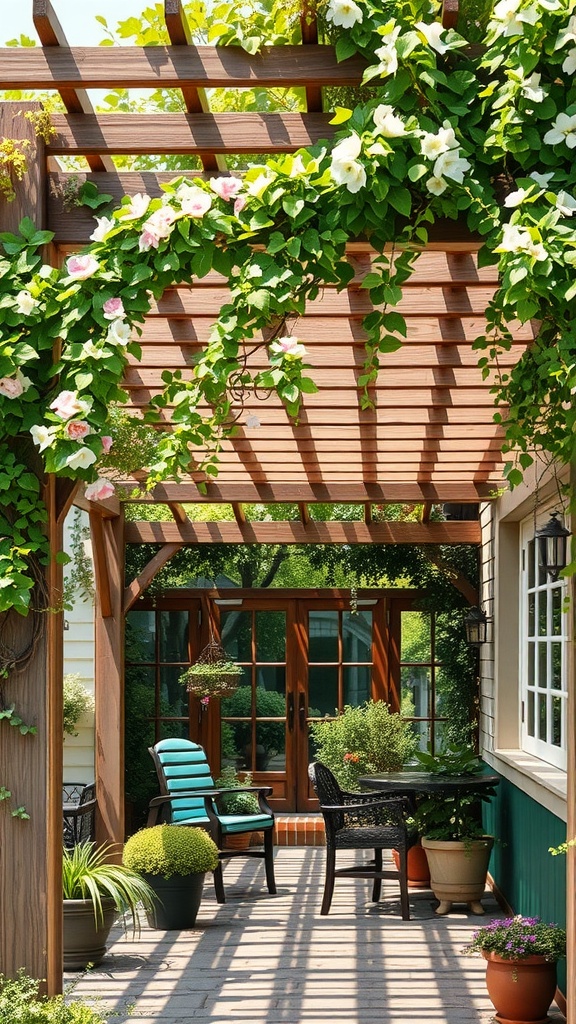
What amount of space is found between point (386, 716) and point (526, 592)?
2.69m

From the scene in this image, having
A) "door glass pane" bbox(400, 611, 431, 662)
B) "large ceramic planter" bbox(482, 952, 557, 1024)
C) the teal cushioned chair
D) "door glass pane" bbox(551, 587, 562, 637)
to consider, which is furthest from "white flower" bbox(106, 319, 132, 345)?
"door glass pane" bbox(400, 611, 431, 662)

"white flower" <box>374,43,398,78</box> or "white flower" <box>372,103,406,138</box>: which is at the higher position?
"white flower" <box>374,43,398,78</box>

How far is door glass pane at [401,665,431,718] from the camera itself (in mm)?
11117

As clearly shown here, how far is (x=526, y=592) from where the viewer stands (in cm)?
770

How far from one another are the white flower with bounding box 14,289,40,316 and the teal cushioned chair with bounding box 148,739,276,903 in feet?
16.5

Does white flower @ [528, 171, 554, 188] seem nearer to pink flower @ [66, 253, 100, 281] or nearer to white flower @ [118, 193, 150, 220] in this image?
white flower @ [118, 193, 150, 220]

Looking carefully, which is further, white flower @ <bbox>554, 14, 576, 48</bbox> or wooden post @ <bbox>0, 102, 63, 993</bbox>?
wooden post @ <bbox>0, 102, 63, 993</bbox>

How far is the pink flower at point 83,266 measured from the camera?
351cm

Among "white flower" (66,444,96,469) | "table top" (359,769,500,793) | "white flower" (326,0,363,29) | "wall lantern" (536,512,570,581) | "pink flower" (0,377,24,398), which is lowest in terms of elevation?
"table top" (359,769,500,793)

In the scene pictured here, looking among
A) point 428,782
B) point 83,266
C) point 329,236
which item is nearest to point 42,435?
point 83,266

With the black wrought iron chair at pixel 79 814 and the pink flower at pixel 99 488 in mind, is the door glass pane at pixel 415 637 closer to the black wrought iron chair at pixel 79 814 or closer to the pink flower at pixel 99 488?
the black wrought iron chair at pixel 79 814

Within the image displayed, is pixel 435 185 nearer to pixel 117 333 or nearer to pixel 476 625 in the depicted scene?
pixel 117 333

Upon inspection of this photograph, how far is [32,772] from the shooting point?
370 centimetres

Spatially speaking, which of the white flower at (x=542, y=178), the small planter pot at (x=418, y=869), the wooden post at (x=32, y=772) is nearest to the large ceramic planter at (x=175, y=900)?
the small planter pot at (x=418, y=869)
